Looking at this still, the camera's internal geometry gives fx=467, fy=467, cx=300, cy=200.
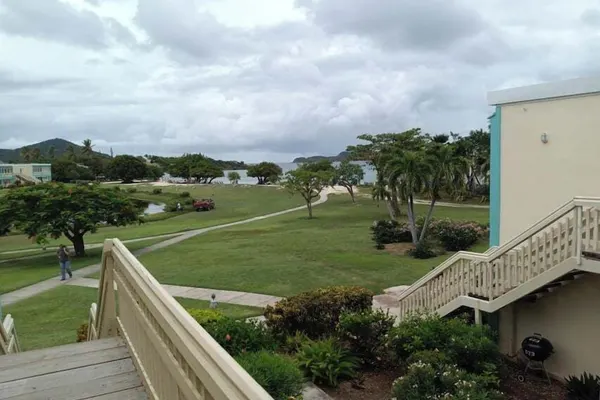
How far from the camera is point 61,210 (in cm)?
2412

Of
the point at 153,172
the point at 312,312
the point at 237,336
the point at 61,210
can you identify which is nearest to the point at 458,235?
the point at 312,312

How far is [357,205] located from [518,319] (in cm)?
3544

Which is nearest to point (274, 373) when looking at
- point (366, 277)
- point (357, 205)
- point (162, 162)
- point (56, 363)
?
point (56, 363)

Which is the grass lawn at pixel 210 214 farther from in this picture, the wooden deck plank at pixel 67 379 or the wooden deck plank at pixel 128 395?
the wooden deck plank at pixel 128 395

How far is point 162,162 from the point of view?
13488 cm

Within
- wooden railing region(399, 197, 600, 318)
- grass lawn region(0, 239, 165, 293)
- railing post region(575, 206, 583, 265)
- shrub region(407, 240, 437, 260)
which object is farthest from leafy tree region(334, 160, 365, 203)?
railing post region(575, 206, 583, 265)

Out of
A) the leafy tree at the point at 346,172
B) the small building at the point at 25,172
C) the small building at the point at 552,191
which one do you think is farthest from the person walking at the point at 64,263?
the small building at the point at 25,172

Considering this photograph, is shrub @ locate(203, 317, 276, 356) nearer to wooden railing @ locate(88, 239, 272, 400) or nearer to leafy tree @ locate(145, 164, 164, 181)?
wooden railing @ locate(88, 239, 272, 400)

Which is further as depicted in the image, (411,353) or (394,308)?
(394,308)

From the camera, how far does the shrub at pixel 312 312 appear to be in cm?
928

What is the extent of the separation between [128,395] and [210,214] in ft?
140

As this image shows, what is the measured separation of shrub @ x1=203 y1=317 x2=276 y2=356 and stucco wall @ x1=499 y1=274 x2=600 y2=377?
16.8 feet

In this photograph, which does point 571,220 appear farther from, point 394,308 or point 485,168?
point 485,168

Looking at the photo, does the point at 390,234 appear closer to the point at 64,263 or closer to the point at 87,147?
the point at 64,263
